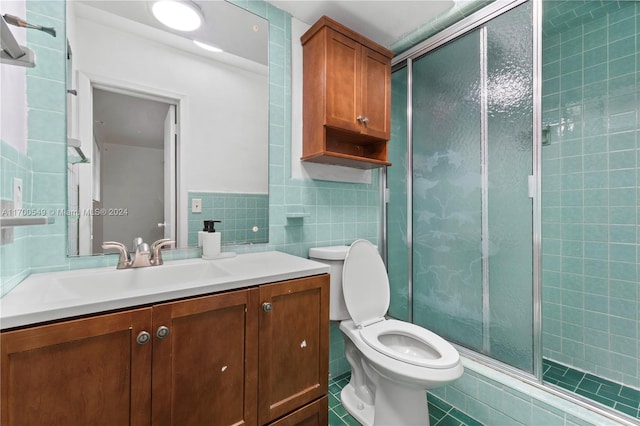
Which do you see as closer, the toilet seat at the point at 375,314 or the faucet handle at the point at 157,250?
the faucet handle at the point at 157,250

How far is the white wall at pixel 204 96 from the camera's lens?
122 centimetres

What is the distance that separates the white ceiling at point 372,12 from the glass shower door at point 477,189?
27 centimetres

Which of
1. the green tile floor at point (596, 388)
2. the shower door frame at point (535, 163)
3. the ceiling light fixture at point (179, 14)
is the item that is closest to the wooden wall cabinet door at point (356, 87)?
the shower door frame at point (535, 163)

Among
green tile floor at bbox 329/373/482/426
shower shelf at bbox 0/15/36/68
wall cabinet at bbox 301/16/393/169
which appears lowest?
green tile floor at bbox 329/373/482/426

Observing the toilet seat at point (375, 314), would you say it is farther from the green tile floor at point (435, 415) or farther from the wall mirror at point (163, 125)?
the wall mirror at point (163, 125)

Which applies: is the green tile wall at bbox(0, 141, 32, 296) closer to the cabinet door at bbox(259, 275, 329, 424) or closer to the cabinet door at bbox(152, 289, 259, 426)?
the cabinet door at bbox(152, 289, 259, 426)

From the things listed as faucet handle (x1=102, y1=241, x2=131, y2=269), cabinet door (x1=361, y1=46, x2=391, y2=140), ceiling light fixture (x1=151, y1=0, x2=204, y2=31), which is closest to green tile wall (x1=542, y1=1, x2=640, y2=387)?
cabinet door (x1=361, y1=46, x2=391, y2=140)

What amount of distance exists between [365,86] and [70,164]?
1.62 meters

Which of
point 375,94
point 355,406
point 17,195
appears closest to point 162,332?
point 17,195

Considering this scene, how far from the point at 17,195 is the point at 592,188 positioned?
3.12 metres

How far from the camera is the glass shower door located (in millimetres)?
1512

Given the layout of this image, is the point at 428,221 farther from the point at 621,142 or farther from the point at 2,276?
the point at 2,276

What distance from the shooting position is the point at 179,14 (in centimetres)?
138

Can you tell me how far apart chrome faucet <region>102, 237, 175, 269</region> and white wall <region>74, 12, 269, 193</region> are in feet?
1.14
